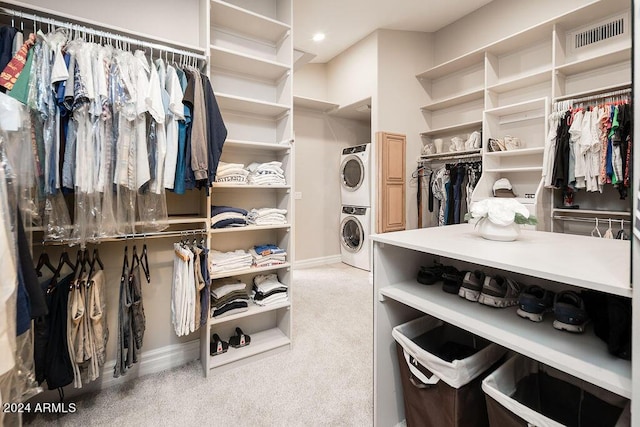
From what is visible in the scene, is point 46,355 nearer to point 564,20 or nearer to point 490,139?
point 490,139

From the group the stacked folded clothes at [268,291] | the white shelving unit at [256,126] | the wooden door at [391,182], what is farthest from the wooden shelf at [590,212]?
the stacked folded clothes at [268,291]

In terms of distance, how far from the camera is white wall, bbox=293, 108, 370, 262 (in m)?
4.51

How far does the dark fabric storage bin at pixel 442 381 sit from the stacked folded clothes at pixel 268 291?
1.07 m

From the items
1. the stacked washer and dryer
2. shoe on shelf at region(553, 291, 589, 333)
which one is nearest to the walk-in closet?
shoe on shelf at region(553, 291, 589, 333)

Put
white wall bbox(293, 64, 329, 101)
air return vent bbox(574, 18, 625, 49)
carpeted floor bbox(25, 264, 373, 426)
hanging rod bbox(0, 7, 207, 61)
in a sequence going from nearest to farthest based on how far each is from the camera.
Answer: hanging rod bbox(0, 7, 207, 61), carpeted floor bbox(25, 264, 373, 426), air return vent bbox(574, 18, 625, 49), white wall bbox(293, 64, 329, 101)

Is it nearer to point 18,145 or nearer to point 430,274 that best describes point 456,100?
point 430,274

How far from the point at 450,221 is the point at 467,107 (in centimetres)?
145

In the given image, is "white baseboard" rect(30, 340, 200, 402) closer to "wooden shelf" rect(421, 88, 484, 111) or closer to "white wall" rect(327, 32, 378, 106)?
"white wall" rect(327, 32, 378, 106)

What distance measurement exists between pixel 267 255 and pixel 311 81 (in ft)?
10.9

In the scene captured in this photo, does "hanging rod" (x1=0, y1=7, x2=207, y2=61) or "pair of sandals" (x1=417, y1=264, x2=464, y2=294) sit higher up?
"hanging rod" (x1=0, y1=7, x2=207, y2=61)

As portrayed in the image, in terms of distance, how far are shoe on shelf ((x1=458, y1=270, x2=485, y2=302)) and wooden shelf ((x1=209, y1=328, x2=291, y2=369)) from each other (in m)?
1.41

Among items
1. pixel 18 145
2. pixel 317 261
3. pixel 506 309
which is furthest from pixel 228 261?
pixel 317 261

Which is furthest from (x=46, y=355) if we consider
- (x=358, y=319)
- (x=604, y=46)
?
(x=604, y=46)

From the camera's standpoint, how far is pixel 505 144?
3.18 metres
